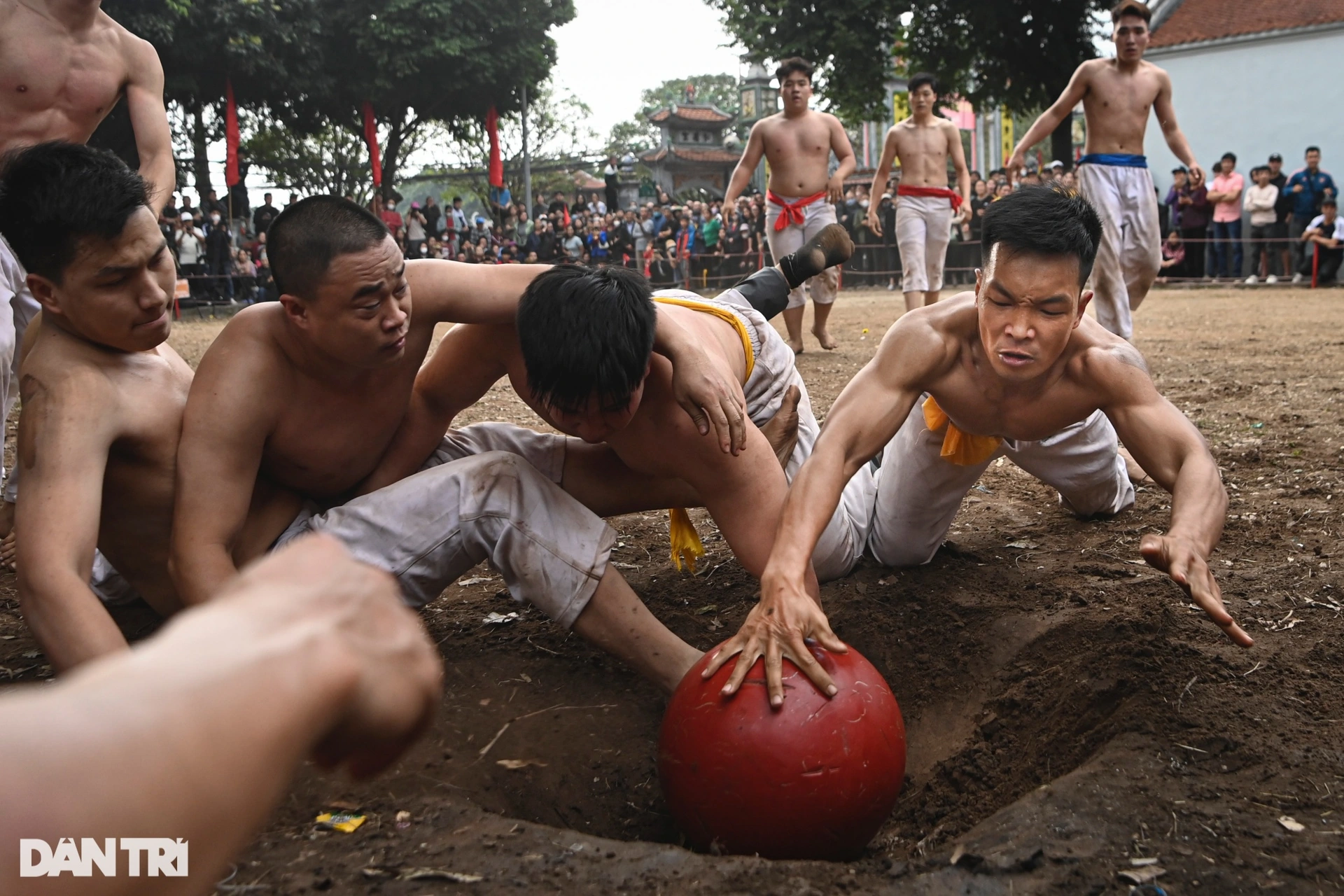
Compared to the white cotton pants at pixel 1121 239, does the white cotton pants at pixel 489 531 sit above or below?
below

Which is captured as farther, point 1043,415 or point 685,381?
point 1043,415

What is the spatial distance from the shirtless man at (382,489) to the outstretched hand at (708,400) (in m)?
0.01

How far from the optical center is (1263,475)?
16.8 ft

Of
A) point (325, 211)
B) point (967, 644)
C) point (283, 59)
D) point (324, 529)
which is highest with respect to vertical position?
point (283, 59)

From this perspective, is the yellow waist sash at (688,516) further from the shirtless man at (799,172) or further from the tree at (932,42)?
the tree at (932,42)

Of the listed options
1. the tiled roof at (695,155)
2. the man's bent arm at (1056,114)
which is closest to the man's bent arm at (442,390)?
the man's bent arm at (1056,114)

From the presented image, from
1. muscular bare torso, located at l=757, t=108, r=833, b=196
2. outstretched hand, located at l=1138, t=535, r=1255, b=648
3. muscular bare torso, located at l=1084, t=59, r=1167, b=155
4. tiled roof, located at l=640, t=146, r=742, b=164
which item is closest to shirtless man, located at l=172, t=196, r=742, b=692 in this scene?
outstretched hand, located at l=1138, t=535, r=1255, b=648

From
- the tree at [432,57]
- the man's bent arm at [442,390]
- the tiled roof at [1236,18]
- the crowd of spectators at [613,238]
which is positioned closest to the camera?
the man's bent arm at [442,390]

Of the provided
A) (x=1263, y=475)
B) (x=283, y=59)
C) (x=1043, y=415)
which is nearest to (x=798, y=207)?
(x=1263, y=475)

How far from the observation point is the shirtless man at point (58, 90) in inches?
166

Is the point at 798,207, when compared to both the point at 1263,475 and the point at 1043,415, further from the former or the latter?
the point at 1043,415

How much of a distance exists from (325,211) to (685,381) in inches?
47.5

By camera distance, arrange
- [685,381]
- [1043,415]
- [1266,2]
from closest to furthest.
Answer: [685,381] < [1043,415] < [1266,2]

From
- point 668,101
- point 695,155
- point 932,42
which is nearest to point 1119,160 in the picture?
point 932,42
